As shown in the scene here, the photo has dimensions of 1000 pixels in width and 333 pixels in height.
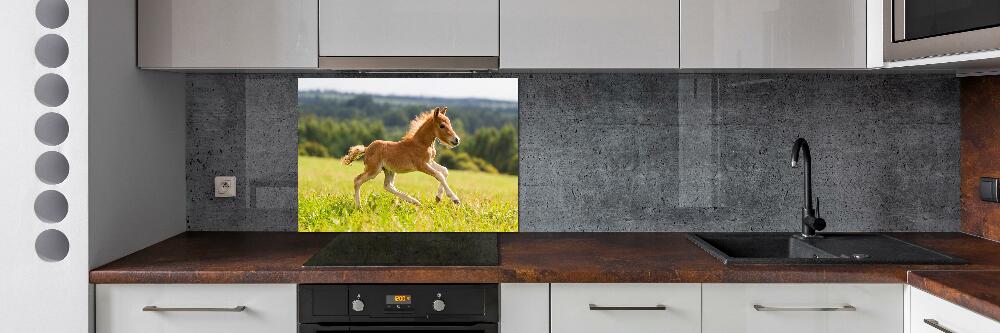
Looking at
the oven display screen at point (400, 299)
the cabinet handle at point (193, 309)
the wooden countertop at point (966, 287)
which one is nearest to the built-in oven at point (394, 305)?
the oven display screen at point (400, 299)

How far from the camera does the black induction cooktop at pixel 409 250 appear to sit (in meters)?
2.04

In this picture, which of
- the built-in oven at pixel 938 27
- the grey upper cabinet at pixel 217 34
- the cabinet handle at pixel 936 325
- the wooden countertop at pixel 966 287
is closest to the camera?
the wooden countertop at pixel 966 287

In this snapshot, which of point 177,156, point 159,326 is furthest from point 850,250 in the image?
point 177,156

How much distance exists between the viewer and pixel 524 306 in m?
1.98

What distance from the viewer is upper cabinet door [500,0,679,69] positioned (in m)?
2.26

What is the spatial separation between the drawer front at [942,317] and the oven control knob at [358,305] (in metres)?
1.37
